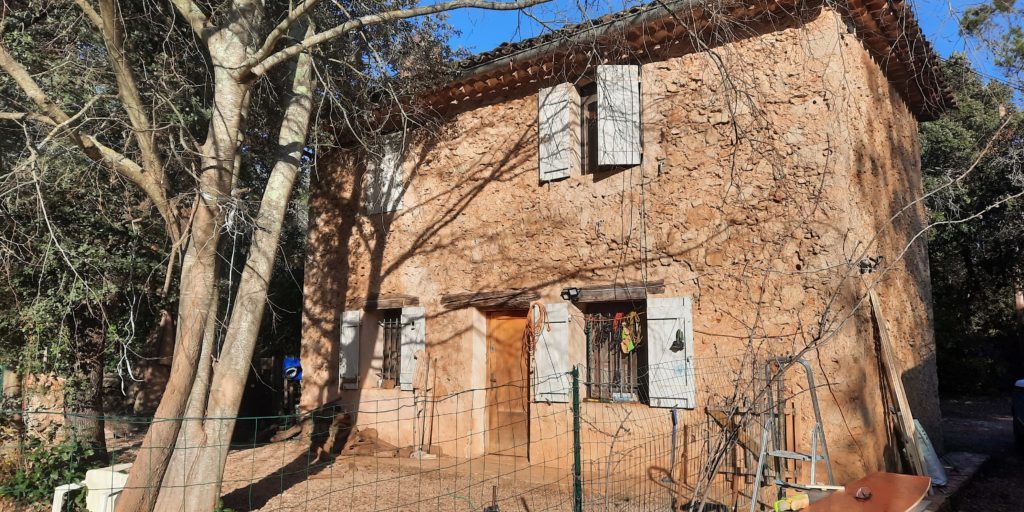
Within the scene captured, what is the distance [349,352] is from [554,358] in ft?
11.5

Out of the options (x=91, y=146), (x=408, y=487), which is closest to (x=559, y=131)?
(x=408, y=487)

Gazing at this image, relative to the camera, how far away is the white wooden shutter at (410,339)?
29.5ft

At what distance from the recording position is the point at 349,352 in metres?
9.69

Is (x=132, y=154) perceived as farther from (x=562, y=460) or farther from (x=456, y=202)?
(x=562, y=460)

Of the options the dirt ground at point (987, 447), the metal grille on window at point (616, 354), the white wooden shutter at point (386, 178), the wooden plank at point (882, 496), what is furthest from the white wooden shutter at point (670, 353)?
the white wooden shutter at point (386, 178)

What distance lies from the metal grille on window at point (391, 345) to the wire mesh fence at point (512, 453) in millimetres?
362

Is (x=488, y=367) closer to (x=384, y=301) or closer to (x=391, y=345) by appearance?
(x=391, y=345)

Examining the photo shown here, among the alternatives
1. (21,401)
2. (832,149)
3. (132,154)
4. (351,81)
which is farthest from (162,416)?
(832,149)

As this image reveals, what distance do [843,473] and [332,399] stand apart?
695cm

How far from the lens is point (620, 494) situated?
652cm

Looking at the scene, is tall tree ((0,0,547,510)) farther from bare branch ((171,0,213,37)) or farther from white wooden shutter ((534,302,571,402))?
white wooden shutter ((534,302,571,402))

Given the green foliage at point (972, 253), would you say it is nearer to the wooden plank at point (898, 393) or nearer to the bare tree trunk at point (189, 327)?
the wooden plank at point (898, 393)

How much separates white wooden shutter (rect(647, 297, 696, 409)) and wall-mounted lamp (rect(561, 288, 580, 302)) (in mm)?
902

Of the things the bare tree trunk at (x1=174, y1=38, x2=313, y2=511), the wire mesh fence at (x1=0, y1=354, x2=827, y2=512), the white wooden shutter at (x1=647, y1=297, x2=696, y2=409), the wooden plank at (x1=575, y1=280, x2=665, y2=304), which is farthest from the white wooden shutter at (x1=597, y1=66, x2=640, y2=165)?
the bare tree trunk at (x1=174, y1=38, x2=313, y2=511)
